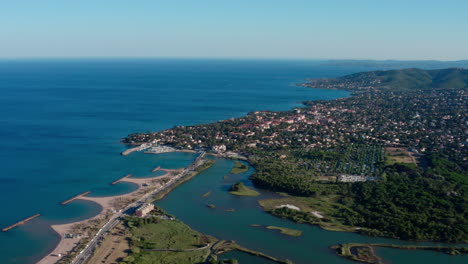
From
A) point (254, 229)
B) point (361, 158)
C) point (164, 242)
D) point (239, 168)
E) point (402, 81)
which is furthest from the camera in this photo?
point (402, 81)

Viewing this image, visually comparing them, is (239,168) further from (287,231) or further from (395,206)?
(395,206)

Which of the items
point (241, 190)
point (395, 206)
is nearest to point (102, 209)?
point (241, 190)

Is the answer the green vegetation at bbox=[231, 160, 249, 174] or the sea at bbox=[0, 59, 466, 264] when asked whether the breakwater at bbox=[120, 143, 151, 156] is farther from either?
the green vegetation at bbox=[231, 160, 249, 174]

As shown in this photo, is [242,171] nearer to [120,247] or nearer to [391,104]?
[120,247]

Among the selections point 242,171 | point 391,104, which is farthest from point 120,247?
point 391,104

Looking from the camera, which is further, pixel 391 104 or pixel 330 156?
pixel 391 104
